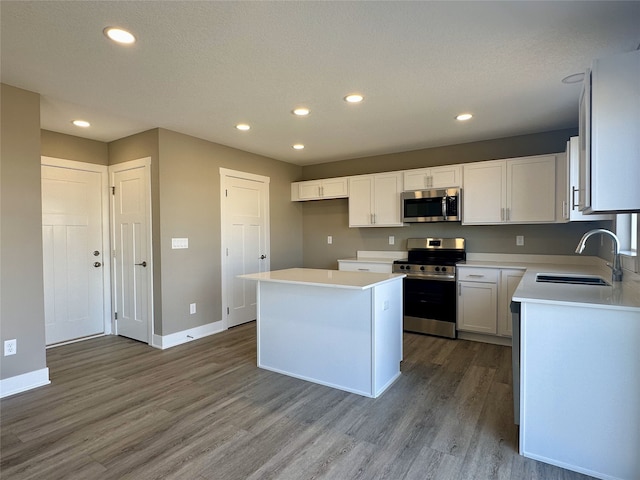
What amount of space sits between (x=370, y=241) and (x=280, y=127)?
7.56ft

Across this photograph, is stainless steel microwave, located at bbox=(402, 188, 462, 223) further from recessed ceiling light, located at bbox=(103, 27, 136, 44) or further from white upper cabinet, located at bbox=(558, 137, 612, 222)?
recessed ceiling light, located at bbox=(103, 27, 136, 44)

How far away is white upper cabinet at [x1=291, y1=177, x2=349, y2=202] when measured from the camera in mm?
5194

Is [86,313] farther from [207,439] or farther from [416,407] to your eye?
[416,407]

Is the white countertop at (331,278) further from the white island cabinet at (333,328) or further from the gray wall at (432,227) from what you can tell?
the gray wall at (432,227)

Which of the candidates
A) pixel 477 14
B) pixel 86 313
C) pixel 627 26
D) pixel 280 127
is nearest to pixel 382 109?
pixel 280 127

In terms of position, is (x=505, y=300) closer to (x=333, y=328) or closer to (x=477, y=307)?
(x=477, y=307)

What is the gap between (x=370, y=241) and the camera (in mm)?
5324

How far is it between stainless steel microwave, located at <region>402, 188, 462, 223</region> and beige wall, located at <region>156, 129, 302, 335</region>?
2.28 meters

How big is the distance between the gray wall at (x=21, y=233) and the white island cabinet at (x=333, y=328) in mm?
1811

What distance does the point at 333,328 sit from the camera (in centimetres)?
282

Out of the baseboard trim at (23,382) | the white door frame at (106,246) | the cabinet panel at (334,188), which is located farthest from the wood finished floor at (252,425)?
the cabinet panel at (334,188)

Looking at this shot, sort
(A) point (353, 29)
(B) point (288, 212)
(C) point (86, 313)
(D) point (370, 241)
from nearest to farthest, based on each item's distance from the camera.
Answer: (A) point (353, 29)
(C) point (86, 313)
(D) point (370, 241)
(B) point (288, 212)

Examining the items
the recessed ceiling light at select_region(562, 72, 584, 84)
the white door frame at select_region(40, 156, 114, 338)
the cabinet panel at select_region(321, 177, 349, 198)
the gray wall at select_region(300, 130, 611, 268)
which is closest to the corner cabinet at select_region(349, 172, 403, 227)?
the cabinet panel at select_region(321, 177, 349, 198)

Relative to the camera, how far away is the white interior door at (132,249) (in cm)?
396
